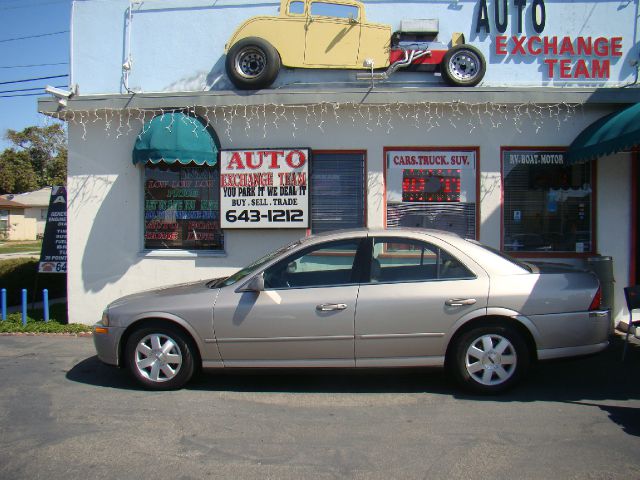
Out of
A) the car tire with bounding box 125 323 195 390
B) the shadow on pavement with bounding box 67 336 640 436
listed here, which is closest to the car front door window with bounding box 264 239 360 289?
the shadow on pavement with bounding box 67 336 640 436

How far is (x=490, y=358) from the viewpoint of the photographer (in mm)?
5387

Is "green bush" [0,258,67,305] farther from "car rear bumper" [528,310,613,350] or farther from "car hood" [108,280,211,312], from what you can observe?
"car rear bumper" [528,310,613,350]

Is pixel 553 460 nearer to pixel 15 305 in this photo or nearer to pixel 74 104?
pixel 74 104

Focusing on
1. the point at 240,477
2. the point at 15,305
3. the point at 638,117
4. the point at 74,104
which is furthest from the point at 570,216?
the point at 15,305

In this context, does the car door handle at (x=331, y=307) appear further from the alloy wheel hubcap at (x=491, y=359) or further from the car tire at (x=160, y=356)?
the car tire at (x=160, y=356)

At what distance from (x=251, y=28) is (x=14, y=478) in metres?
7.31

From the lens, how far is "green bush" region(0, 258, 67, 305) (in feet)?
37.7

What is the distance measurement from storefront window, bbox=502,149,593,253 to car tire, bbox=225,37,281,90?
3.89 m

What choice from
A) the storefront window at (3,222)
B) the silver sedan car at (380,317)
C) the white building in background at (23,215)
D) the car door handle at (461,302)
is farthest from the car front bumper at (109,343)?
the storefront window at (3,222)

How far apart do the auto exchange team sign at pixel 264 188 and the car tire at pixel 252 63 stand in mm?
1093

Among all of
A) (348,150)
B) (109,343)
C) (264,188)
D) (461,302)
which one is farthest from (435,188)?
(109,343)

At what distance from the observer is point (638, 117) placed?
7020 millimetres

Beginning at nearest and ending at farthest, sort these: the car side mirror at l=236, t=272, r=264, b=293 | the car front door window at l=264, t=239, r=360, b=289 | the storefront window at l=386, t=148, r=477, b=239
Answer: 1. the car side mirror at l=236, t=272, r=264, b=293
2. the car front door window at l=264, t=239, r=360, b=289
3. the storefront window at l=386, t=148, r=477, b=239

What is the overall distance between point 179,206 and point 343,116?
3068mm
